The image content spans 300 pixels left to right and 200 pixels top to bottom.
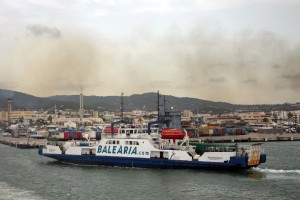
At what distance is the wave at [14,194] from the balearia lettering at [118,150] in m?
12.0

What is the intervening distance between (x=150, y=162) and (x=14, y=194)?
567 inches

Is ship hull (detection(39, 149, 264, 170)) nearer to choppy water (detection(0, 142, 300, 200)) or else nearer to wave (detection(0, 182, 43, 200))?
choppy water (detection(0, 142, 300, 200))

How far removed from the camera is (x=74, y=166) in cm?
4709

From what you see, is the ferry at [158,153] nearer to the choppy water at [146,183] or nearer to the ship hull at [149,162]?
the ship hull at [149,162]

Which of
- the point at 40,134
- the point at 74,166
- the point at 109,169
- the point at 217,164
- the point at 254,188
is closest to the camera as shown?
the point at 254,188

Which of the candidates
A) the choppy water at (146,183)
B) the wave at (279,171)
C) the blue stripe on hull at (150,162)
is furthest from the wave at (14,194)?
the wave at (279,171)

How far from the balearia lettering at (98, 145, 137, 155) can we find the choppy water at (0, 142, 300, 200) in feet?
5.38

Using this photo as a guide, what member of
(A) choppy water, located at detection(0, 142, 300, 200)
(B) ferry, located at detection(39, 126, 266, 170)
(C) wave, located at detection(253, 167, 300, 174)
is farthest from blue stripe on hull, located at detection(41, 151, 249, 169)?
(C) wave, located at detection(253, 167, 300, 174)

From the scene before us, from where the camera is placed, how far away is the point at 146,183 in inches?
1428

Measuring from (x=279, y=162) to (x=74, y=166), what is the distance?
20764mm

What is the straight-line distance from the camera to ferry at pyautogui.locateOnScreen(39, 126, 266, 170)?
40.7m

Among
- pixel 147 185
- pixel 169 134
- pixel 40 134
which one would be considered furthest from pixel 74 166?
pixel 40 134

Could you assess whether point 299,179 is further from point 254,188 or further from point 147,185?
point 147,185

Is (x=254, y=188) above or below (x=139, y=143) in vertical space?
below
